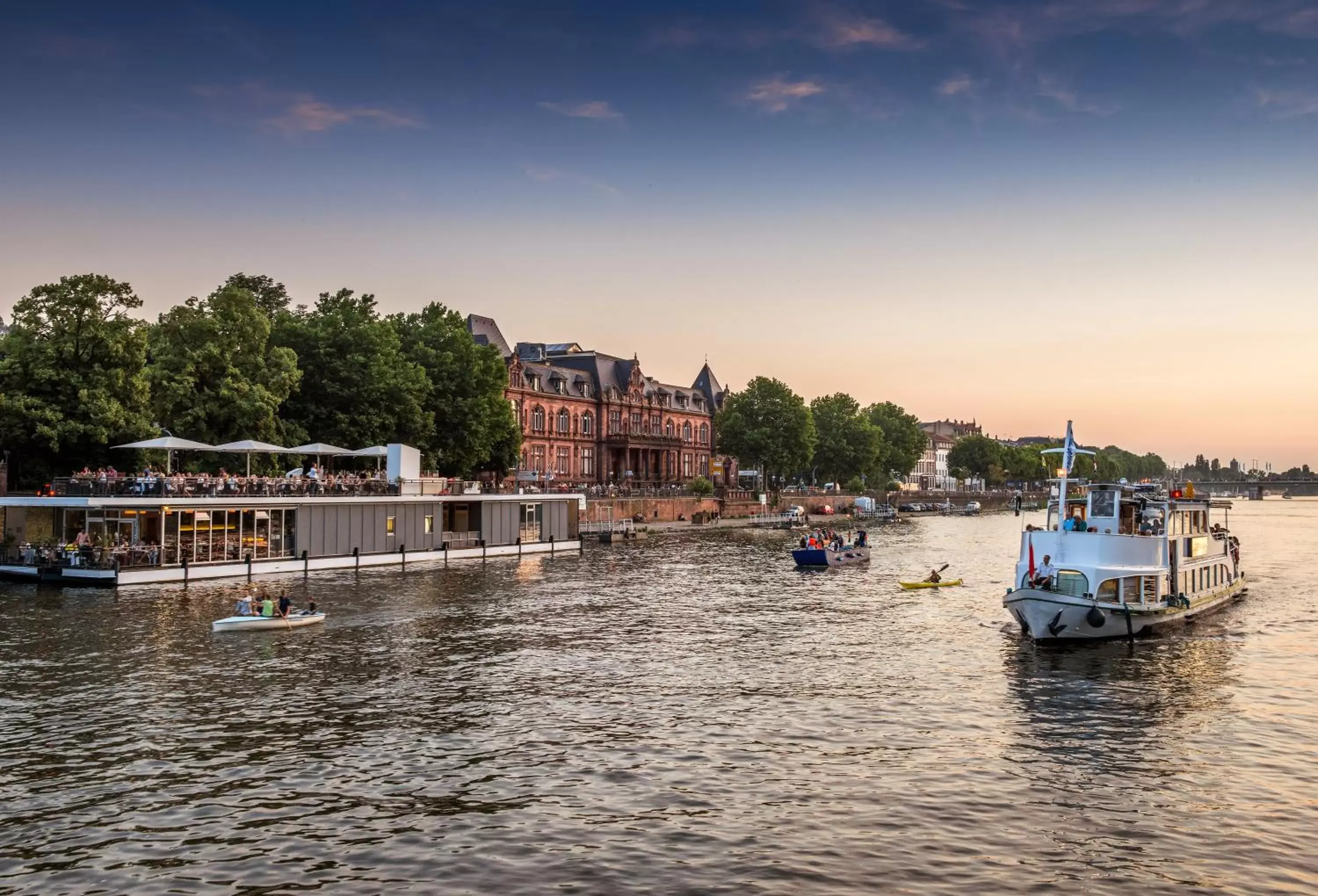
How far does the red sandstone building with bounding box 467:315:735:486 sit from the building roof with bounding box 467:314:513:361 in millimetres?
152

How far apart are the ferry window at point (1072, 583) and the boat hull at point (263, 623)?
3642 centimetres

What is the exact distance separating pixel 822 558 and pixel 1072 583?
135 feet

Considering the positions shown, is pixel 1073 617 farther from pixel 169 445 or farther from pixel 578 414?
pixel 578 414

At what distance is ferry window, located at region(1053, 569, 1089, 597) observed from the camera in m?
50.2

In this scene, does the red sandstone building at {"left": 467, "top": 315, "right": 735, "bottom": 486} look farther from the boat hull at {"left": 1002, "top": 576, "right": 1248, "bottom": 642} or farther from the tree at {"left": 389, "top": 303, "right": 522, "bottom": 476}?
the boat hull at {"left": 1002, "top": 576, "right": 1248, "bottom": 642}

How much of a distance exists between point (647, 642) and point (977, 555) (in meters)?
70.2

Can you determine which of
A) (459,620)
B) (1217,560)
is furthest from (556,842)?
(1217,560)

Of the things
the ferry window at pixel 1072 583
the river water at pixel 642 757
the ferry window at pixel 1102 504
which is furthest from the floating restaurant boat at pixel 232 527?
the ferry window at pixel 1102 504

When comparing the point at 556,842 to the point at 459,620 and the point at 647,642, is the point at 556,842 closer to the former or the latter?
the point at 647,642

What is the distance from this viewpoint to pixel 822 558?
91062mm

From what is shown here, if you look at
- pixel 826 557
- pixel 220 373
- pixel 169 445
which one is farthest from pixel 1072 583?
pixel 220 373

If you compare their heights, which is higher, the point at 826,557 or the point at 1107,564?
the point at 1107,564

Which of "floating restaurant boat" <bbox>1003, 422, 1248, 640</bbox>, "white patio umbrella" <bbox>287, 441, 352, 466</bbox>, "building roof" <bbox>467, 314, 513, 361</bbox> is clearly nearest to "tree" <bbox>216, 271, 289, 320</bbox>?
"building roof" <bbox>467, 314, 513, 361</bbox>

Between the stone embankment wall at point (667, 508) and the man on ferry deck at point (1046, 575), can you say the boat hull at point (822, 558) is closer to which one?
the man on ferry deck at point (1046, 575)
